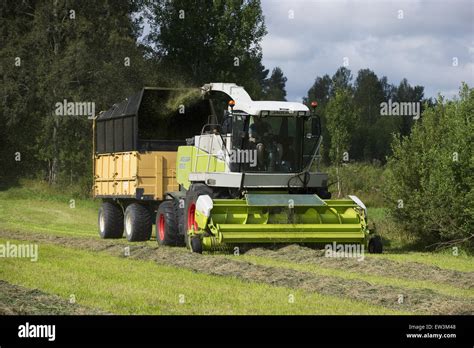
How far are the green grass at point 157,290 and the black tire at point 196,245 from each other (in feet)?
4.96

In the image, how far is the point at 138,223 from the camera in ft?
76.5

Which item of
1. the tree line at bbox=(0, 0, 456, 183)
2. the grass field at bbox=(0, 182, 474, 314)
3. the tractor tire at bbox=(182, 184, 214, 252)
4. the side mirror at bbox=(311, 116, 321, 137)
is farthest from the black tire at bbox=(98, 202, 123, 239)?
the tree line at bbox=(0, 0, 456, 183)

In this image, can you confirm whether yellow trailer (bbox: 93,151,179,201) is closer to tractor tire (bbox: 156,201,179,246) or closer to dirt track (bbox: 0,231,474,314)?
tractor tire (bbox: 156,201,179,246)

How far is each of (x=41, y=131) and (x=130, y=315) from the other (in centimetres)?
3889

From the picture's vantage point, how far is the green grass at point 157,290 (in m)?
11.0

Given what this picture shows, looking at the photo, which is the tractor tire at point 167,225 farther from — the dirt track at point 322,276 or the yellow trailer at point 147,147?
the dirt track at point 322,276

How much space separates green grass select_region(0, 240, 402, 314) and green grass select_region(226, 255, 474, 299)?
6.00 ft

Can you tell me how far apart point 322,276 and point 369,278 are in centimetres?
95

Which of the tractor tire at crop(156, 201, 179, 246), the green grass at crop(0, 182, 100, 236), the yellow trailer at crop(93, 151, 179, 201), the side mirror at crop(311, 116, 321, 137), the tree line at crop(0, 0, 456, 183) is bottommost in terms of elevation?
the green grass at crop(0, 182, 100, 236)

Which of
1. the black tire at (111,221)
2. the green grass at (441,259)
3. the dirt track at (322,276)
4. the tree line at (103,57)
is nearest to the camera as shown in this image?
the dirt track at (322,276)

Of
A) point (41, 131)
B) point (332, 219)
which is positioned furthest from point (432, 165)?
point (41, 131)

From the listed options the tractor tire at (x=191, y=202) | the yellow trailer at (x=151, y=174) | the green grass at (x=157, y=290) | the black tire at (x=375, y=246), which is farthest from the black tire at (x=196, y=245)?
the yellow trailer at (x=151, y=174)

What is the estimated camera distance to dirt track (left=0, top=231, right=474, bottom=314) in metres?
11.5
